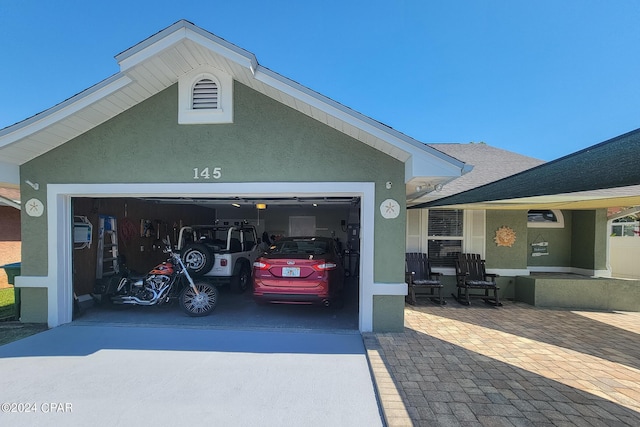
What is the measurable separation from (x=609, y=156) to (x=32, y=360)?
22.9ft

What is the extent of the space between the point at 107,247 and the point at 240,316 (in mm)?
3924

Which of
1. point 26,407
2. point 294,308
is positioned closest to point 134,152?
point 26,407

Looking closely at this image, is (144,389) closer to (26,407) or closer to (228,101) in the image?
(26,407)

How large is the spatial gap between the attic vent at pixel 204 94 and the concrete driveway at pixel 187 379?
3.84 metres

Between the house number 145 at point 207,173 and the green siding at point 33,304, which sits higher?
the house number 145 at point 207,173

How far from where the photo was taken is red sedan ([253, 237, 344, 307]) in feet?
18.8

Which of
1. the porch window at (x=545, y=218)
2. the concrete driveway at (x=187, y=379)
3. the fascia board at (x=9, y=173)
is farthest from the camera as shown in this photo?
the porch window at (x=545, y=218)

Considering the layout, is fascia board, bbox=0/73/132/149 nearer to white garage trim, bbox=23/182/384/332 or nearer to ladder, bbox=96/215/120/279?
white garage trim, bbox=23/182/384/332

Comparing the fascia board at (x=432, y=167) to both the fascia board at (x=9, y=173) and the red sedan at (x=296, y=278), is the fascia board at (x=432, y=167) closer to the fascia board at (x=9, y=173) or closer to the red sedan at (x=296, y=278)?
the red sedan at (x=296, y=278)

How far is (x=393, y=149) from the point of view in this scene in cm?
487

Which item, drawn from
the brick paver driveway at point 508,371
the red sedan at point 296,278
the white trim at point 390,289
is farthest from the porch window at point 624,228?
the red sedan at point 296,278

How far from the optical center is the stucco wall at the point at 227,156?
5.17 metres

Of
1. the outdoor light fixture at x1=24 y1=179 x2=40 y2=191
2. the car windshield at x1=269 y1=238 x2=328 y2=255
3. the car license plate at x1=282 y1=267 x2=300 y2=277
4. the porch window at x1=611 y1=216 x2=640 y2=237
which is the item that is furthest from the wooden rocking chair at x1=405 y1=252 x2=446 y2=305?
the porch window at x1=611 y1=216 x2=640 y2=237

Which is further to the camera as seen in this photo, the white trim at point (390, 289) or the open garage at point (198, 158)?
the white trim at point (390, 289)
